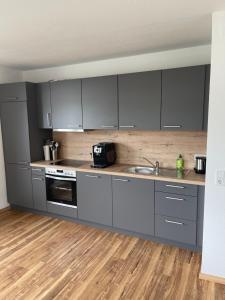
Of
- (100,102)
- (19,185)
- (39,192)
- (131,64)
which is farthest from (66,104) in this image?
(19,185)

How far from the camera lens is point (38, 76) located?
407cm

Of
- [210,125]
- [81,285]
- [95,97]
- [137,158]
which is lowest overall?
[81,285]

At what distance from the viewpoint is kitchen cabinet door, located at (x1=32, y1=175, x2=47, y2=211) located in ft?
11.8

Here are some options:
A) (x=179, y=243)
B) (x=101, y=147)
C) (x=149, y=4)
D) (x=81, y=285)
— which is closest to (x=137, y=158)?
(x=101, y=147)

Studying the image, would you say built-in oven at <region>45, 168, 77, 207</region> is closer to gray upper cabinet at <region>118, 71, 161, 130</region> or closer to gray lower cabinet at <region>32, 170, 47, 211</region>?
gray lower cabinet at <region>32, 170, 47, 211</region>

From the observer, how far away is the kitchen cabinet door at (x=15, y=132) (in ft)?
11.7

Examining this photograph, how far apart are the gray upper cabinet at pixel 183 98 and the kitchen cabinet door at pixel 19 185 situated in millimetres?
2327

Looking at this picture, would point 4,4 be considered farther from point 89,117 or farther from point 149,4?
point 89,117

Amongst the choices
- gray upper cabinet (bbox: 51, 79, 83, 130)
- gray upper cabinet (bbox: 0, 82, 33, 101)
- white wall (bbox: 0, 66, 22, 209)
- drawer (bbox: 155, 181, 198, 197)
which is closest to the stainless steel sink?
drawer (bbox: 155, 181, 198, 197)

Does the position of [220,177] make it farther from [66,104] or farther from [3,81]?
[3,81]

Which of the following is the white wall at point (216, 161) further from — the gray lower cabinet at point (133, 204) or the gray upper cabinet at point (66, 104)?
the gray upper cabinet at point (66, 104)

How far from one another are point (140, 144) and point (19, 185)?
2.11 metres

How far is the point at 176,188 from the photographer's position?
266cm

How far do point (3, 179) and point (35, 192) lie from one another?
71 centimetres
